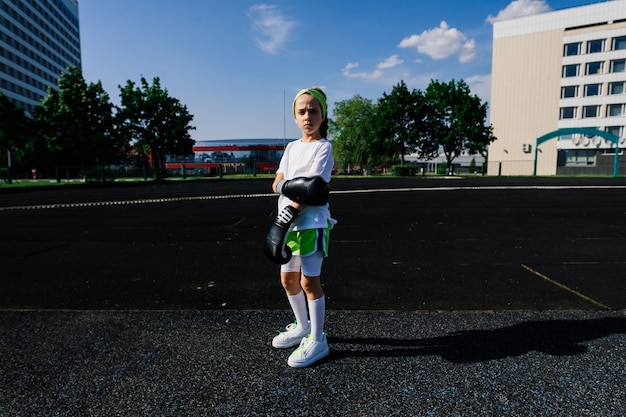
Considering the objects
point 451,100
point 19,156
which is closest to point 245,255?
point 451,100

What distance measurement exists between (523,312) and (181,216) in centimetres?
785

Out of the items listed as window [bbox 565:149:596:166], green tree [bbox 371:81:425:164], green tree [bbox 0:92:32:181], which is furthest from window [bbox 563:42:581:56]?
green tree [bbox 0:92:32:181]

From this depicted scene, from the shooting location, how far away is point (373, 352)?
2305mm

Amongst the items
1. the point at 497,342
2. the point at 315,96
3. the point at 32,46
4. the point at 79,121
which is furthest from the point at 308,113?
the point at 32,46

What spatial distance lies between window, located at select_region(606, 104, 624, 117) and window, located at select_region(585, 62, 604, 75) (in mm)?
4713

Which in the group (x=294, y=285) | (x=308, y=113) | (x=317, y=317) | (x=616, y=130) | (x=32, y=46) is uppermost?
(x=32, y=46)

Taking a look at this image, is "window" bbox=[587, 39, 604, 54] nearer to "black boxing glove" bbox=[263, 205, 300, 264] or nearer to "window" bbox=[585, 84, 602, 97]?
"window" bbox=[585, 84, 602, 97]

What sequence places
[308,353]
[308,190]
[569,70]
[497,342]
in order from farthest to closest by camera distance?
1. [569,70]
2. [497,342]
3. [308,353]
4. [308,190]

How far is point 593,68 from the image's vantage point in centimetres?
4606

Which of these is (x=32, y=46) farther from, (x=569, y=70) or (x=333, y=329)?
(x=333, y=329)

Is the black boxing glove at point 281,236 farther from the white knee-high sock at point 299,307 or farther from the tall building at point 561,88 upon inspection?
the tall building at point 561,88

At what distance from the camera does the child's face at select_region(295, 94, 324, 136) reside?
2.31 m

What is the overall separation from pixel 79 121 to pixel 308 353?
1381 inches

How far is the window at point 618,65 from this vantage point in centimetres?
4450
